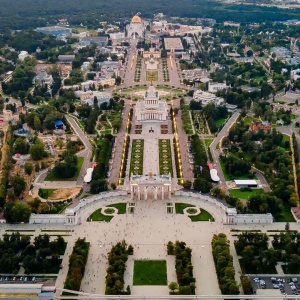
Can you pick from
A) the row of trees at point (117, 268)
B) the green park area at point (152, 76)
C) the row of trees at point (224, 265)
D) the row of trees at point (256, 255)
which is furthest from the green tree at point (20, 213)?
the green park area at point (152, 76)

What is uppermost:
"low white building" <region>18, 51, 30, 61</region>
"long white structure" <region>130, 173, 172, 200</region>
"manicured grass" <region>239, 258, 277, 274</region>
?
"low white building" <region>18, 51, 30, 61</region>

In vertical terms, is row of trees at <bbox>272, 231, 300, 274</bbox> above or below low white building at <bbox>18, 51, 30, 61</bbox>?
below

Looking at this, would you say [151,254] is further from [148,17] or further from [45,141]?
[148,17]

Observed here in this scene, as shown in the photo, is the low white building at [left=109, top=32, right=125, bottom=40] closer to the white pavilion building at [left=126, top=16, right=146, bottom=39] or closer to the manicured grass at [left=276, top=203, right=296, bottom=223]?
the white pavilion building at [left=126, top=16, right=146, bottom=39]

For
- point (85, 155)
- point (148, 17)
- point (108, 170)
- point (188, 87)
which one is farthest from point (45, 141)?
point (148, 17)

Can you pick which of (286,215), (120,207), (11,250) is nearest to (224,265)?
(286,215)

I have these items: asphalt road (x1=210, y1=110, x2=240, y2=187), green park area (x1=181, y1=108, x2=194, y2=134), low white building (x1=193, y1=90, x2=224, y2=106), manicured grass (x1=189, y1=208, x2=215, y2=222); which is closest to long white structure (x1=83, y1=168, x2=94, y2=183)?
manicured grass (x1=189, y1=208, x2=215, y2=222)

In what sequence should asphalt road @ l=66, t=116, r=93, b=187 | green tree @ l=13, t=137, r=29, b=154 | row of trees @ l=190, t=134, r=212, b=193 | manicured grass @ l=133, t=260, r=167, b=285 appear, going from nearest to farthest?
manicured grass @ l=133, t=260, r=167, b=285, row of trees @ l=190, t=134, r=212, b=193, asphalt road @ l=66, t=116, r=93, b=187, green tree @ l=13, t=137, r=29, b=154
